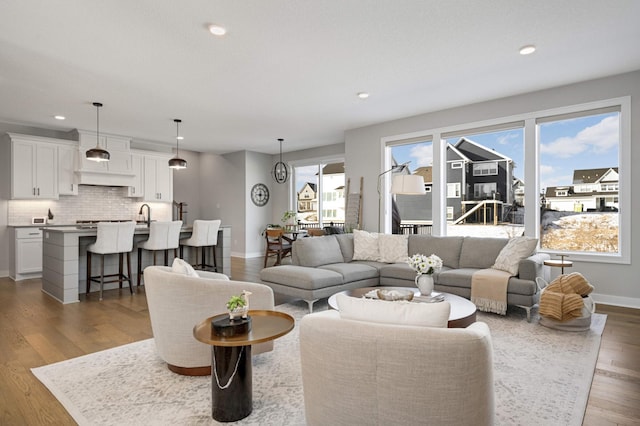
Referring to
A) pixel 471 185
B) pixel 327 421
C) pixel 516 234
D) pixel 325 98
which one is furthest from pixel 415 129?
pixel 327 421

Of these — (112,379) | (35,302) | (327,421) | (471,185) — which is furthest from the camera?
(471,185)

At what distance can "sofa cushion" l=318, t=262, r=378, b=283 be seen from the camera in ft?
14.8

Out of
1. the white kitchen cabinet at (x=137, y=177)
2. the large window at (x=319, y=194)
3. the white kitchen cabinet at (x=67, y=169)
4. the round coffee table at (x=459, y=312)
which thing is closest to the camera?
the round coffee table at (x=459, y=312)

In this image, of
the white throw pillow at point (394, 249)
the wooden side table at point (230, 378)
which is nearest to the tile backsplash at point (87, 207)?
the white throw pillow at point (394, 249)

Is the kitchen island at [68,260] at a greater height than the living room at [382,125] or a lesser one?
lesser

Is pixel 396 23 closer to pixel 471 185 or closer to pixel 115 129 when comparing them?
pixel 471 185

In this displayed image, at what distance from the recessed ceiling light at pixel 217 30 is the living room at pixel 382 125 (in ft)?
0.45

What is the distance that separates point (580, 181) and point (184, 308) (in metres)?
5.03

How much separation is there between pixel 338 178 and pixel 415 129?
3002 mm

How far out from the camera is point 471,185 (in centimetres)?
587

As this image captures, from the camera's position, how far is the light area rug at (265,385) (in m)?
2.09

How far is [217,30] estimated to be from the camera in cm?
323

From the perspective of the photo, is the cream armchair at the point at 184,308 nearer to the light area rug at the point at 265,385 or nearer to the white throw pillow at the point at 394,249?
the light area rug at the point at 265,385

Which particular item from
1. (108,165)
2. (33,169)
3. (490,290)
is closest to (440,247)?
(490,290)
